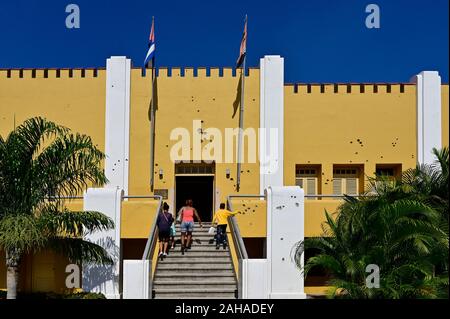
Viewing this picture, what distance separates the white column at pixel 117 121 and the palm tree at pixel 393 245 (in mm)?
9036

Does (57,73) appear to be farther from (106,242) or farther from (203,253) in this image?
(203,253)

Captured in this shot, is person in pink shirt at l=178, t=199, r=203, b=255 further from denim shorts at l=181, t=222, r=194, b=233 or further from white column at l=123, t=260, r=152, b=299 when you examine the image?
white column at l=123, t=260, r=152, b=299

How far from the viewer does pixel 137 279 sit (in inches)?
602

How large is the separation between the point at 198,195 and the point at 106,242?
7181 millimetres

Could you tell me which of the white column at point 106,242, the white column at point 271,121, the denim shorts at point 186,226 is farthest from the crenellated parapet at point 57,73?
the denim shorts at point 186,226

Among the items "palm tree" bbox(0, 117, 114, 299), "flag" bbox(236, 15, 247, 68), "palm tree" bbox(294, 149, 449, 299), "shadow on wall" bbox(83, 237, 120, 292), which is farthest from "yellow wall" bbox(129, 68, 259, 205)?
"palm tree" bbox(294, 149, 449, 299)

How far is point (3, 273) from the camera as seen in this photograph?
65.5ft

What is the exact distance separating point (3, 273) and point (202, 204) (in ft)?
25.9

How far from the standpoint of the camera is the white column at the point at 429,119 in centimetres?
2253

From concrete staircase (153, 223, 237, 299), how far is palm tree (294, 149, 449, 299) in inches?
95.6

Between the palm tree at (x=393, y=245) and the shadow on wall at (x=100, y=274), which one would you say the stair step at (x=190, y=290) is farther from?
the shadow on wall at (x=100, y=274)

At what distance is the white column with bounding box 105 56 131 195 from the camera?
2219cm
